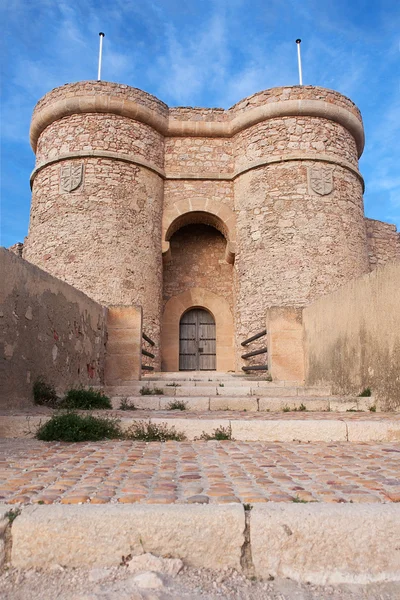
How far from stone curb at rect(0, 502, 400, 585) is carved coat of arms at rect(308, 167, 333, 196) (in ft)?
34.6

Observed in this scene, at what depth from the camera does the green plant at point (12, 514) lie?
1.79m

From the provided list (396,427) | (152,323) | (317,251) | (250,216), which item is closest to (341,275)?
(317,251)

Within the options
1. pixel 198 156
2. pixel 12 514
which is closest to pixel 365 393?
pixel 12 514

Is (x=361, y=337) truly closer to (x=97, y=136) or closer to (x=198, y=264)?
(x=198, y=264)

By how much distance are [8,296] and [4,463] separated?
2.09m

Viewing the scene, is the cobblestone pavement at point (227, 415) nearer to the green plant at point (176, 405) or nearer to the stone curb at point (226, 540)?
the green plant at point (176, 405)

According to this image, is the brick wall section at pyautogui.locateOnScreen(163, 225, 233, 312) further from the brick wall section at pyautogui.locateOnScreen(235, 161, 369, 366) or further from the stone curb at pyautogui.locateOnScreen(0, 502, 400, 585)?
the stone curb at pyautogui.locateOnScreen(0, 502, 400, 585)

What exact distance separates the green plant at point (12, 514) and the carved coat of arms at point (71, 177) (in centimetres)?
1046

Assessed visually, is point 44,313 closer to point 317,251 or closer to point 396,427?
point 396,427

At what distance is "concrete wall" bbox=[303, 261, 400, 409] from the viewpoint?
4.90 metres

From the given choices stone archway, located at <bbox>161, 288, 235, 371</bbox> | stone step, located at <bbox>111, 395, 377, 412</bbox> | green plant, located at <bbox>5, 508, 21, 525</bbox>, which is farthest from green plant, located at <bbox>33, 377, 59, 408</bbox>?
stone archway, located at <bbox>161, 288, 235, 371</bbox>

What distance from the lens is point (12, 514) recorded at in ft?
5.94

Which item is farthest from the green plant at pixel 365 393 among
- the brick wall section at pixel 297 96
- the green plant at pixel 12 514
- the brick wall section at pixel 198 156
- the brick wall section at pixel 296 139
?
the brick wall section at pixel 297 96

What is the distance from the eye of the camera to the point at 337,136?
39.4 ft
